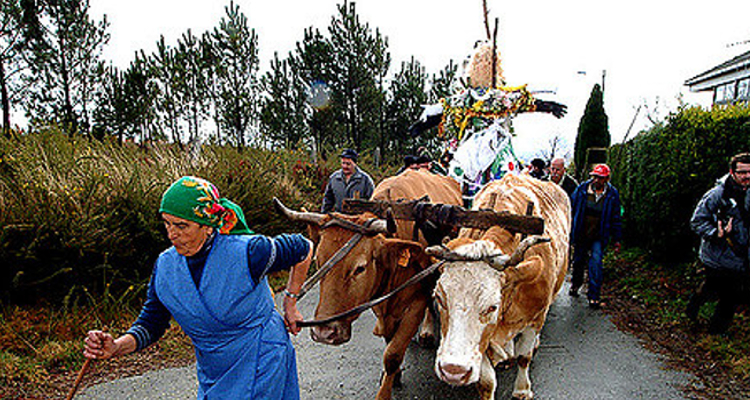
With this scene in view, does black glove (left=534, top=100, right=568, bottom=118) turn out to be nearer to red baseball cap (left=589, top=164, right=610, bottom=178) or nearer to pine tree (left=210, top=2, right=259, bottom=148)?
red baseball cap (left=589, top=164, right=610, bottom=178)

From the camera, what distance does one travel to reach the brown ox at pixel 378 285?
279 cm

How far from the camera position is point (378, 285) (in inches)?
121

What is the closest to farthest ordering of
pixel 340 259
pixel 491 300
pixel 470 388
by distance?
pixel 491 300
pixel 340 259
pixel 470 388

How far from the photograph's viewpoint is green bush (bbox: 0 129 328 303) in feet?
15.1

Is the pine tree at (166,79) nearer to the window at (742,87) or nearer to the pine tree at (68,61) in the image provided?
the pine tree at (68,61)

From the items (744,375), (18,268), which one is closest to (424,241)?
(744,375)

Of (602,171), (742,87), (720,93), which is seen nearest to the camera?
(602,171)

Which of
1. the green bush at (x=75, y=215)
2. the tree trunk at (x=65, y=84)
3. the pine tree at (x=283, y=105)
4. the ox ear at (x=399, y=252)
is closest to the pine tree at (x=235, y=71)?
the pine tree at (x=283, y=105)

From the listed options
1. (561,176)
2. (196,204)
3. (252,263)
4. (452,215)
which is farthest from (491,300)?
(561,176)

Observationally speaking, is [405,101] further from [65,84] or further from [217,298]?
[217,298]

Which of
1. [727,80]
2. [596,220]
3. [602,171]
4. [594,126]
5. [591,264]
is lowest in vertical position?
[591,264]

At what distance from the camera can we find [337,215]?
2.98 metres

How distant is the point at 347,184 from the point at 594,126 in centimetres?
1423

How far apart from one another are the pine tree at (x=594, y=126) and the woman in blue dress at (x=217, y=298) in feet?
55.8
